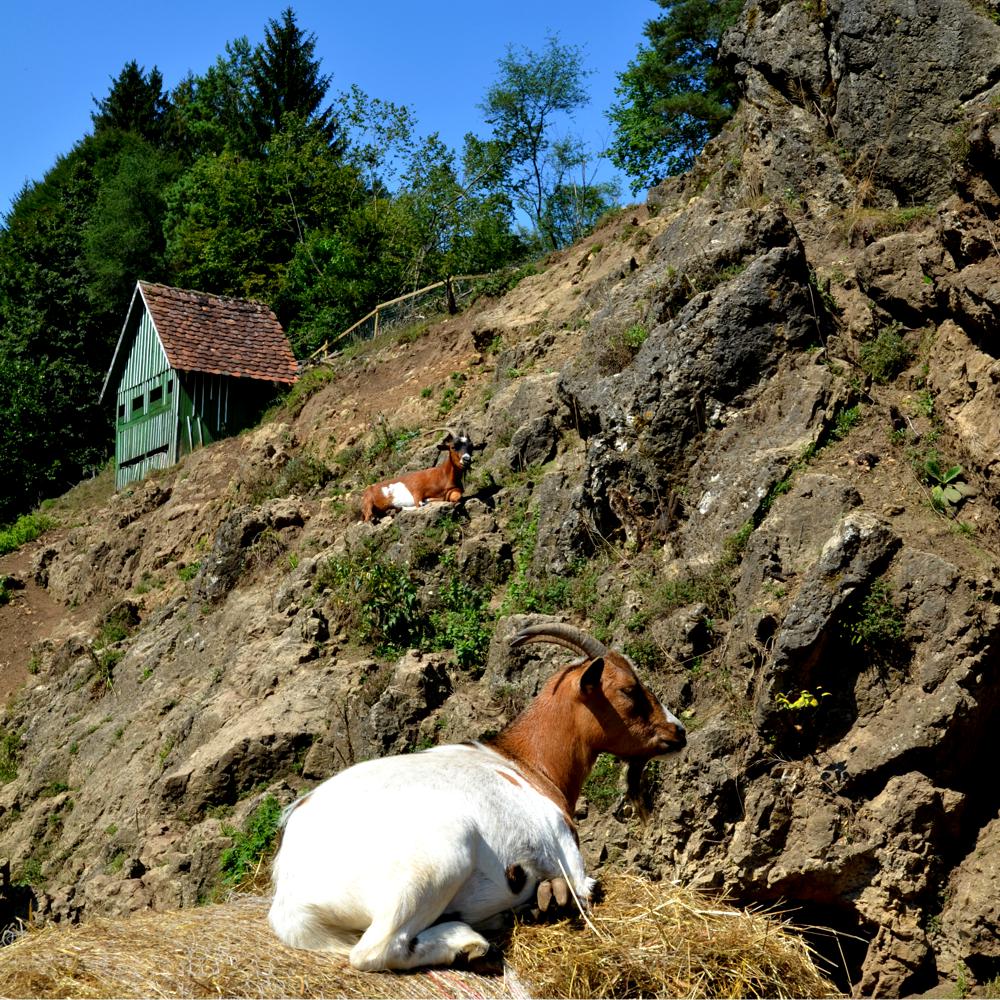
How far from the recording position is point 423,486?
1634cm

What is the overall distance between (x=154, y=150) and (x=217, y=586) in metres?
48.0

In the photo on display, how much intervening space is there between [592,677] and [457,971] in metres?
2.36

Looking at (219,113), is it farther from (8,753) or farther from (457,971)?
(457,971)

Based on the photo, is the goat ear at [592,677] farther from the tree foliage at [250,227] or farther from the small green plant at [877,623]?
the tree foliage at [250,227]

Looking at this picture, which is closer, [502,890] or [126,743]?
[502,890]

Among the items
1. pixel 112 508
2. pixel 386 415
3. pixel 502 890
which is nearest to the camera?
pixel 502 890

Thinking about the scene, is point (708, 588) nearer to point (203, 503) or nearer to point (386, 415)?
point (386, 415)

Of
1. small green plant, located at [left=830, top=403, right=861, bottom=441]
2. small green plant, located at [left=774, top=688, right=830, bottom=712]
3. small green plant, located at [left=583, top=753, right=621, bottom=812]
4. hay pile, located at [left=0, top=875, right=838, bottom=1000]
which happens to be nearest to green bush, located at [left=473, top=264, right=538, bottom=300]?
small green plant, located at [left=830, top=403, right=861, bottom=441]

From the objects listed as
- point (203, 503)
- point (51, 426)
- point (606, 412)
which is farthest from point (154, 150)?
point (606, 412)

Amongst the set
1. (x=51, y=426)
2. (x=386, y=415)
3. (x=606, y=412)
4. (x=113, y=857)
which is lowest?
(x=113, y=857)

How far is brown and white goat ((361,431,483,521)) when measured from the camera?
635 inches

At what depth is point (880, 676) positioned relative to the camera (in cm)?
884

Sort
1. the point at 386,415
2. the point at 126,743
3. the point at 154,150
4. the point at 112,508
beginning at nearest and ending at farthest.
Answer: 1. the point at 126,743
2. the point at 386,415
3. the point at 112,508
4. the point at 154,150

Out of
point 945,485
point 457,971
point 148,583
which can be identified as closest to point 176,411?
point 148,583
